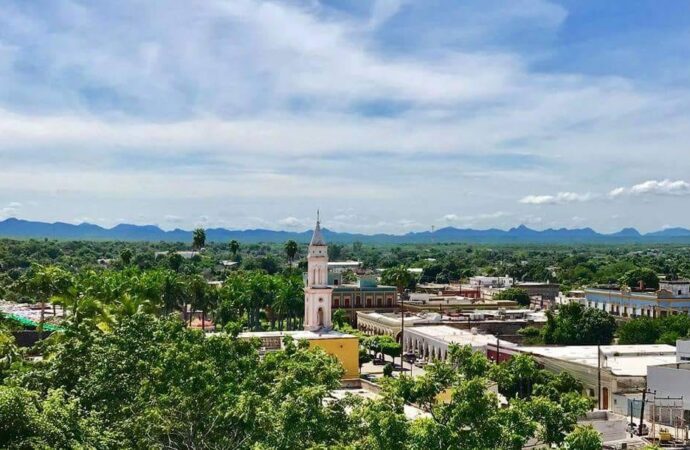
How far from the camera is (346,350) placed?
43969 mm

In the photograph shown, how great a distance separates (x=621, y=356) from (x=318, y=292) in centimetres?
1915

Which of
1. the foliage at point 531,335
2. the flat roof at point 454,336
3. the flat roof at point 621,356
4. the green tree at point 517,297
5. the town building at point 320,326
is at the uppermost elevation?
the town building at point 320,326

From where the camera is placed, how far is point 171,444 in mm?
21031

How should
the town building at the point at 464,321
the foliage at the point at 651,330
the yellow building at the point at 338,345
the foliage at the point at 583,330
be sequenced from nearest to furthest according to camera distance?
the yellow building at the point at 338,345 → the foliage at the point at 651,330 → the foliage at the point at 583,330 → the town building at the point at 464,321

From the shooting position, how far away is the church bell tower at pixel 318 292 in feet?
153

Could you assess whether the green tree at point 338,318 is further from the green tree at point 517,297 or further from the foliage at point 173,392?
the foliage at point 173,392

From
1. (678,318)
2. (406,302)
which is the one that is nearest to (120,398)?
(678,318)

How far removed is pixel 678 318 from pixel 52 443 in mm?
56613

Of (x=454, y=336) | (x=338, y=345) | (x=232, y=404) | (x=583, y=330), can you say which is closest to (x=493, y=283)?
(x=583, y=330)

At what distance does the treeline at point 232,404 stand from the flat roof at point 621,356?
909 inches

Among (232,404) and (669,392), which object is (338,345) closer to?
(669,392)

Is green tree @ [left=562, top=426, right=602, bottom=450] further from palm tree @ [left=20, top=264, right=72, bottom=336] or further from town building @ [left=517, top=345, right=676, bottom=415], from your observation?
palm tree @ [left=20, top=264, right=72, bottom=336]

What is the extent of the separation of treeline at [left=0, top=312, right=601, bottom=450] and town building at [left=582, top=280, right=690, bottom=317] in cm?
5850

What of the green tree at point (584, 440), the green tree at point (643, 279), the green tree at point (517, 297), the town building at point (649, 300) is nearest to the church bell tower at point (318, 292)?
the green tree at point (584, 440)
